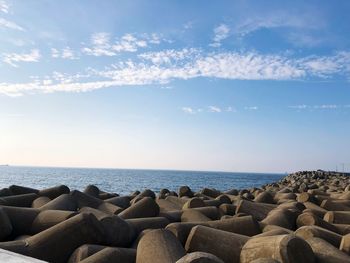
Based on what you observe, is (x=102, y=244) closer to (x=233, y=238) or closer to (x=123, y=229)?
(x=123, y=229)

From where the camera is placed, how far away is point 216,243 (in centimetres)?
447

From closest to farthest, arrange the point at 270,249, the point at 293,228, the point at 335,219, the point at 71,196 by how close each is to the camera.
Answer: the point at 270,249 < the point at 293,228 < the point at 335,219 < the point at 71,196

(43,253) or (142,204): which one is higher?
(142,204)

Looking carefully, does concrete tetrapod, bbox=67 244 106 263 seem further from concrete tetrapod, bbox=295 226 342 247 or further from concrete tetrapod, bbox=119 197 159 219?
concrete tetrapod, bbox=295 226 342 247

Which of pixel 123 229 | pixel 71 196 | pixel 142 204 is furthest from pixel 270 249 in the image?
pixel 71 196

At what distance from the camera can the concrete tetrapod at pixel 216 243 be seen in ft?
14.2

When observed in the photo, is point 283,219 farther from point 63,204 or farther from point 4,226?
point 4,226

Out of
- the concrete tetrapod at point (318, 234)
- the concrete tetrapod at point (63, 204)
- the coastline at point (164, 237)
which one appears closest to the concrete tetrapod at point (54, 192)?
the concrete tetrapod at point (63, 204)

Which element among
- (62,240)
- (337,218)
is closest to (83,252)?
(62,240)

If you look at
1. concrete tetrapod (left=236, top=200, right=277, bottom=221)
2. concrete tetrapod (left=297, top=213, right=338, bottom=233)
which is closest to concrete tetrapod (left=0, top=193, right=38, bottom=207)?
concrete tetrapod (left=236, top=200, right=277, bottom=221)

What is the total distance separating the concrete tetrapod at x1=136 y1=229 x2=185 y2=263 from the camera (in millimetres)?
3906

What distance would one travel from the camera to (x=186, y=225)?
5.13 m

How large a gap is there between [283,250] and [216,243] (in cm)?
82

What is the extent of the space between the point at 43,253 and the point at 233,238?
1889mm
